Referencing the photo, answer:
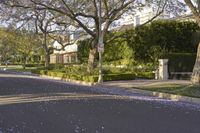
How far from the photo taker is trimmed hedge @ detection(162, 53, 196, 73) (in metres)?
38.1

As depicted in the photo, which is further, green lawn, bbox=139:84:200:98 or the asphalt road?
green lawn, bbox=139:84:200:98

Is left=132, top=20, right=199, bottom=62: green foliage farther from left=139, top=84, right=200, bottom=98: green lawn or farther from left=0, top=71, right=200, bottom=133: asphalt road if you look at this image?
left=0, top=71, right=200, bottom=133: asphalt road

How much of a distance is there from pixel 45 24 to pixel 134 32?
61.6 ft

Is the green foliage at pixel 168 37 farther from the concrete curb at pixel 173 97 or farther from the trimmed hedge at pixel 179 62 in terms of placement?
the concrete curb at pixel 173 97

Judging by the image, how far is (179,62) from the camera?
38594 millimetres

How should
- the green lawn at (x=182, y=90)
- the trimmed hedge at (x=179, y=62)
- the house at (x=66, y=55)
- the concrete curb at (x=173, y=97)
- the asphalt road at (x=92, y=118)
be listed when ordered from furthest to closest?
1. the house at (x=66, y=55)
2. the trimmed hedge at (x=179, y=62)
3. the green lawn at (x=182, y=90)
4. the concrete curb at (x=173, y=97)
5. the asphalt road at (x=92, y=118)

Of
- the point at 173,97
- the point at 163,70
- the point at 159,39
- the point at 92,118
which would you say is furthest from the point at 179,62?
the point at 92,118

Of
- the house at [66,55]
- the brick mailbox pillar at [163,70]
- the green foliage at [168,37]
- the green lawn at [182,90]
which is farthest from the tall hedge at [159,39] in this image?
the house at [66,55]

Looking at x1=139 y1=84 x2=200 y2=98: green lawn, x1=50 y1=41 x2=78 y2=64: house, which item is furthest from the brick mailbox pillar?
x1=50 y1=41 x2=78 y2=64: house

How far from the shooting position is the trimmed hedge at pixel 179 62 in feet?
125

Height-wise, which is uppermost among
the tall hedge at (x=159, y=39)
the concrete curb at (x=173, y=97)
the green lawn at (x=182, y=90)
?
the tall hedge at (x=159, y=39)

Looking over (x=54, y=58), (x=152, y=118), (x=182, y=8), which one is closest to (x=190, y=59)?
(x=182, y=8)

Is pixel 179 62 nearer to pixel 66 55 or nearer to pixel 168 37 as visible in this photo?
pixel 168 37

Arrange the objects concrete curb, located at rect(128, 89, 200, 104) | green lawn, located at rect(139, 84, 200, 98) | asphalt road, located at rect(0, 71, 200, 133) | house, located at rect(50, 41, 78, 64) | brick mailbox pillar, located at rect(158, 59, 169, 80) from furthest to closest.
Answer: house, located at rect(50, 41, 78, 64) < brick mailbox pillar, located at rect(158, 59, 169, 80) < green lawn, located at rect(139, 84, 200, 98) < concrete curb, located at rect(128, 89, 200, 104) < asphalt road, located at rect(0, 71, 200, 133)
